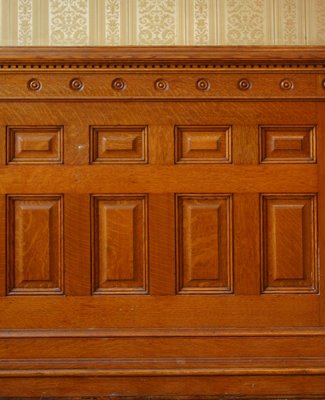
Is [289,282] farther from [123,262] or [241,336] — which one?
[123,262]

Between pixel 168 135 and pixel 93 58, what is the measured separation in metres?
0.30

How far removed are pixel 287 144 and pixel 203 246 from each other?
1.23 ft

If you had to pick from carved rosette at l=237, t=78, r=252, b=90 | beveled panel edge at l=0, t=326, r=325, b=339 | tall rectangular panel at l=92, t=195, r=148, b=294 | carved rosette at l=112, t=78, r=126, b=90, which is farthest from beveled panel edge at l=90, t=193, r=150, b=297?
carved rosette at l=237, t=78, r=252, b=90

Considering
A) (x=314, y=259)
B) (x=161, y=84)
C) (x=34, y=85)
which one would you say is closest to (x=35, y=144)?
(x=34, y=85)

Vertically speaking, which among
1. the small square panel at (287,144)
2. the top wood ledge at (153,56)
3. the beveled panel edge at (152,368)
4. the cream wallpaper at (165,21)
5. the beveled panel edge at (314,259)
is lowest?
the beveled panel edge at (152,368)

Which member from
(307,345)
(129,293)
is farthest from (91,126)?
(307,345)

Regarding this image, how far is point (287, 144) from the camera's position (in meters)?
1.45

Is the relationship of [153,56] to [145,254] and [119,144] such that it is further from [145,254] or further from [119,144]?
[145,254]

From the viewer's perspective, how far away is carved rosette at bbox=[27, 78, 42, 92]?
1430mm

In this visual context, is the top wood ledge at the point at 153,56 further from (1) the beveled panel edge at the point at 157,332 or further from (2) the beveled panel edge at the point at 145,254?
(1) the beveled panel edge at the point at 157,332

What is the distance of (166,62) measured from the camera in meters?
1.42

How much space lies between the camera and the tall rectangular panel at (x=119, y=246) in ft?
4.73

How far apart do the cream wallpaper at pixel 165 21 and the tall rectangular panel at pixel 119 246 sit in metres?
0.46

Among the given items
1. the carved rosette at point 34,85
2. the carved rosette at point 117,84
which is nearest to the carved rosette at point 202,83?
the carved rosette at point 117,84
